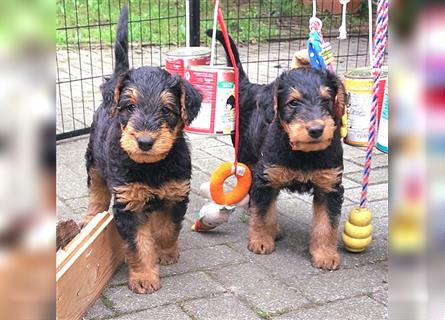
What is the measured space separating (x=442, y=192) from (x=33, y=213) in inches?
20.1

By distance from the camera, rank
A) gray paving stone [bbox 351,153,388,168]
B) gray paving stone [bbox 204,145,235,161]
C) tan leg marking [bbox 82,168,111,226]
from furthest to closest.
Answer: gray paving stone [bbox 204,145,235,161] < gray paving stone [bbox 351,153,388,168] < tan leg marking [bbox 82,168,111,226]

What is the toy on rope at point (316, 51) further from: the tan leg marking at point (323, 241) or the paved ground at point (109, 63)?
the paved ground at point (109, 63)

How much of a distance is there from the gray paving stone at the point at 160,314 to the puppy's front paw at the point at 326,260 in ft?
2.82

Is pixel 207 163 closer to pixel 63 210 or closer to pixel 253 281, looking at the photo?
pixel 63 210

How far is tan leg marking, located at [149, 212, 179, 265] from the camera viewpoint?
308 centimetres

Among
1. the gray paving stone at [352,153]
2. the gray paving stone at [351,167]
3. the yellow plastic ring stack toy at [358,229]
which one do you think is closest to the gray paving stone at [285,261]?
the yellow plastic ring stack toy at [358,229]

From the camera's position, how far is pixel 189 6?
18.2 feet

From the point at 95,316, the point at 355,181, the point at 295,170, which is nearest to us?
the point at 95,316


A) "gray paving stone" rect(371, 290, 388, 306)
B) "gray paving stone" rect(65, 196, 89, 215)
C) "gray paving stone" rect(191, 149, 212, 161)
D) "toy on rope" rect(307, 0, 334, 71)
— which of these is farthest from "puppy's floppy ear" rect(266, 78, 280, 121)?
"gray paving stone" rect(191, 149, 212, 161)

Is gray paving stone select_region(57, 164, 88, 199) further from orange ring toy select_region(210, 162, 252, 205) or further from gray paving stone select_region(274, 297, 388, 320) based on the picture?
gray paving stone select_region(274, 297, 388, 320)

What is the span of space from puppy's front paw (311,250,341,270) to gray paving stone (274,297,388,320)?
33 cm

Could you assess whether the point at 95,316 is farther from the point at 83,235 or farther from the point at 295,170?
the point at 295,170

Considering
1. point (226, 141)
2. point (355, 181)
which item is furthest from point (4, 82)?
point (226, 141)

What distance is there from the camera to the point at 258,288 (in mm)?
2959
